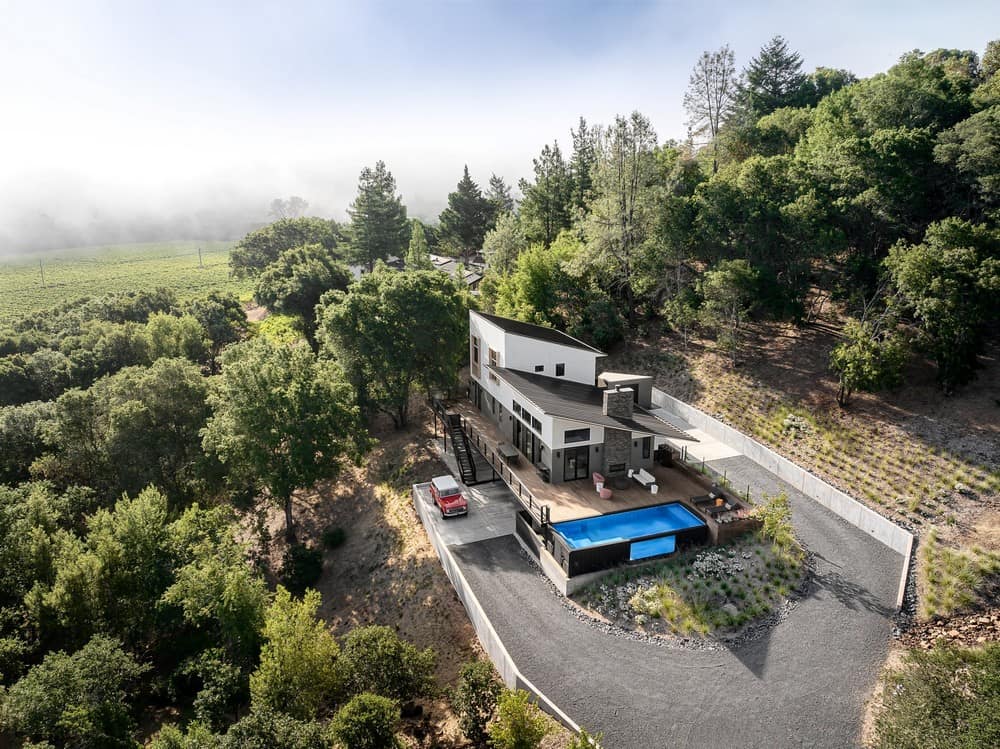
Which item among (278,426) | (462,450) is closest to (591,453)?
(462,450)

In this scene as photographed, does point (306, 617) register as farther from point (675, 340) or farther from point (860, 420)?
point (675, 340)

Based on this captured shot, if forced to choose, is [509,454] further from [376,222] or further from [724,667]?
[376,222]

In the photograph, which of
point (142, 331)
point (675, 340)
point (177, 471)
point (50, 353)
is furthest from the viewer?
point (142, 331)

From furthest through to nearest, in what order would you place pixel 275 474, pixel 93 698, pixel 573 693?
pixel 275 474, pixel 93 698, pixel 573 693

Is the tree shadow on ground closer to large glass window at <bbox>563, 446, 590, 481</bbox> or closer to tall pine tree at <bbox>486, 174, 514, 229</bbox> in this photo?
large glass window at <bbox>563, 446, 590, 481</bbox>

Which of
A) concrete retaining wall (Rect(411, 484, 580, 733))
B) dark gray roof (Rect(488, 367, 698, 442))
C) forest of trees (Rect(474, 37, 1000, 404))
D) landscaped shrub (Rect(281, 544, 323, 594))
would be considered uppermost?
forest of trees (Rect(474, 37, 1000, 404))

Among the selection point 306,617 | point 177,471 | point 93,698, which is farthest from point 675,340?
point 93,698

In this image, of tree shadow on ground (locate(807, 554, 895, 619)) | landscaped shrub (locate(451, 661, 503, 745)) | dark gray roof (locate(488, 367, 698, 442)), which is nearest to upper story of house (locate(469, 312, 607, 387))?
dark gray roof (locate(488, 367, 698, 442))
